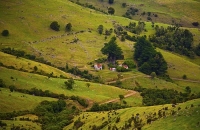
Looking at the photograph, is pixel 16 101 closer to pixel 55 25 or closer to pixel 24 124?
pixel 24 124

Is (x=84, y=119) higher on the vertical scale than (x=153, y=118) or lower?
lower

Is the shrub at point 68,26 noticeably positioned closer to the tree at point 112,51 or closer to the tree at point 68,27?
the tree at point 68,27

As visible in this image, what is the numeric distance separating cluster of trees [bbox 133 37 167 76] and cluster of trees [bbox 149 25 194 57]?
69.3 ft

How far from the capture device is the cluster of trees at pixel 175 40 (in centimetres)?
18600

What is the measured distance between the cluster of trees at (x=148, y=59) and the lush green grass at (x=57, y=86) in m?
40.8

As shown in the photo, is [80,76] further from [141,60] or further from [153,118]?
[153,118]

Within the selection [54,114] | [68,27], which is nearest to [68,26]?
[68,27]

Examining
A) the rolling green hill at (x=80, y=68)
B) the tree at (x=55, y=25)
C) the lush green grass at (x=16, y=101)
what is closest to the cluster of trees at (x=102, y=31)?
the rolling green hill at (x=80, y=68)

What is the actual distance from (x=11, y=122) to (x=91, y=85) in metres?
48.3

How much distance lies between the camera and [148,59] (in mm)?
160125

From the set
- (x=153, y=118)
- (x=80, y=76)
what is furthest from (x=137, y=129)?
(x=80, y=76)

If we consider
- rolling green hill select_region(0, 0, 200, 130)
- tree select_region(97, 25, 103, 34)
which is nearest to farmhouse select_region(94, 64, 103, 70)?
rolling green hill select_region(0, 0, 200, 130)

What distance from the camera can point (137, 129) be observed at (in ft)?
155

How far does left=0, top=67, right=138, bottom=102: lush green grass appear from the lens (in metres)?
98.7
